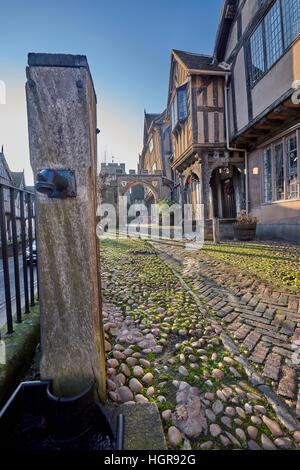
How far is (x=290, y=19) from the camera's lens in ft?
19.7

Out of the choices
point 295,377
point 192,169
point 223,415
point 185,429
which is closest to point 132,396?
point 185,429

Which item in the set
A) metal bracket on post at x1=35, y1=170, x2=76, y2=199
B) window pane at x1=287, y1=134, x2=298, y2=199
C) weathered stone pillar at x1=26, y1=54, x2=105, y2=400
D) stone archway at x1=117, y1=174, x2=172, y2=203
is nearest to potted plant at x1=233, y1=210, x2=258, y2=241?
window pane at x1=287, y1=134, x2=298, y2=199

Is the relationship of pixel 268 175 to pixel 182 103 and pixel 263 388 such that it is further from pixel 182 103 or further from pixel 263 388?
pixel 263 388

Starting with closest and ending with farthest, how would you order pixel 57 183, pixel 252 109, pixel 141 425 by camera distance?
pixel 57 183, pixel 141 425, pixel 252 109

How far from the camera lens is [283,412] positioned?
1345mm

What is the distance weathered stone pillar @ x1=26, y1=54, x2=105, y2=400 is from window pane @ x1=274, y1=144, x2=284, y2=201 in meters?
8.34

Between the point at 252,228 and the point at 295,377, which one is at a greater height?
the point at 252,228

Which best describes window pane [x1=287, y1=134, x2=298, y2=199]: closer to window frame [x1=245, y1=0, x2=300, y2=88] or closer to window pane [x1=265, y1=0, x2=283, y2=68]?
window frame [x1=245, y1=0, x2=300, y2=88]

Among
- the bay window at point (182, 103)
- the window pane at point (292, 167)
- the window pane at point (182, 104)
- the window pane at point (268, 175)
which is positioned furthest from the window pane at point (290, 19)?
the window pane at point (182, 104)

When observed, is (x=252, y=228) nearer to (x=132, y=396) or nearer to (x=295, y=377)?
(x=295, y=377)

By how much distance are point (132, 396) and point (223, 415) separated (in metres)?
0.58

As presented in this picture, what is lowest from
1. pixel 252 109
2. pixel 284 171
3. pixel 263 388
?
pixel 263 388

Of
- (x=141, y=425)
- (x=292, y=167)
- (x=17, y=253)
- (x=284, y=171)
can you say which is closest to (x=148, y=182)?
(x=284, y=171)

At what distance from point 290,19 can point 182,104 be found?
489cm
